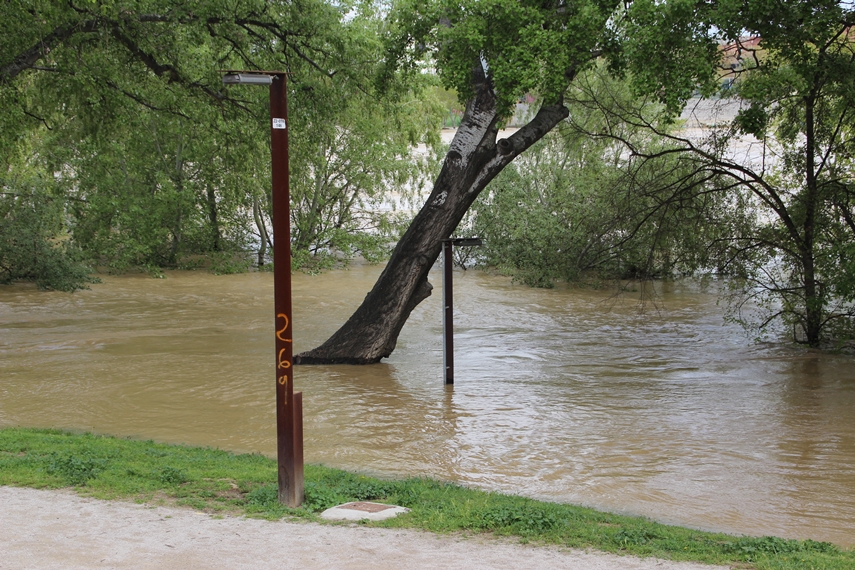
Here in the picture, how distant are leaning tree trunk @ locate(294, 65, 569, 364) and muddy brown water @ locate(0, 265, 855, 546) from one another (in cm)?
62

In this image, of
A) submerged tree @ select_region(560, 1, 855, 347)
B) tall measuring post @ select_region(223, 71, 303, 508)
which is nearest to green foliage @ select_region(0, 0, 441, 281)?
submerged tree @ select_region(560, 1, 855, 347)

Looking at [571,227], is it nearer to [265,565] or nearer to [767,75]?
[767,75]

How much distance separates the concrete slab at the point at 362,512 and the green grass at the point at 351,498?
12 cm

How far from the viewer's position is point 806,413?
12.5 m

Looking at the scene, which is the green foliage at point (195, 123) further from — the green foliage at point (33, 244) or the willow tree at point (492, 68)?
the willow tree at point (492, 68)

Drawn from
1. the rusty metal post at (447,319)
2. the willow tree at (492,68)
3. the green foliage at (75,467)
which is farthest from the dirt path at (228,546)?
the willow tree at (492,68)

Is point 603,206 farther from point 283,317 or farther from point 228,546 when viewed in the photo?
point 228,546

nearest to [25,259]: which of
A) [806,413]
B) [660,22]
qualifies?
[660,22]

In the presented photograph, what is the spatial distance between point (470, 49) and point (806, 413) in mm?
7598

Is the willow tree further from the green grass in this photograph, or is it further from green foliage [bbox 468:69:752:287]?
the green grass

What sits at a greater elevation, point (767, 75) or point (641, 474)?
point (767, 75)

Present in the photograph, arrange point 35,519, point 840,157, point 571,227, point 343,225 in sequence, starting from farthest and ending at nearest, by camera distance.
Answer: point 343,225 → point 571,227 → point 840,157 → point 35,519

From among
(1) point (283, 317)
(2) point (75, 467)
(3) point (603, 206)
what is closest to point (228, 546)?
(1) point (283, 317)

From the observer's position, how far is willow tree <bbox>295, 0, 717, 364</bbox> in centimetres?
1248
